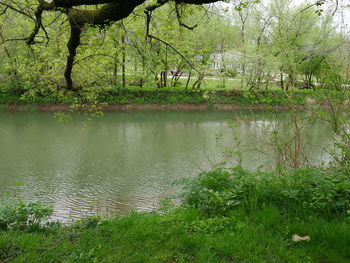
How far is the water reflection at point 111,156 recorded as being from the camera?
7.48 metres

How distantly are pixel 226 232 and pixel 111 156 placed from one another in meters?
9.13

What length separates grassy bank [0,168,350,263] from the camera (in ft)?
8.69

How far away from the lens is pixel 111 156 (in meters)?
11.7

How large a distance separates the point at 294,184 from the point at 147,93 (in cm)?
2183

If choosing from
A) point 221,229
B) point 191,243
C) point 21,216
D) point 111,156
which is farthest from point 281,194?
point 111,156

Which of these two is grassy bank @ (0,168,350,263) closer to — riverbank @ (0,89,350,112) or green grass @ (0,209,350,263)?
green grass @ (0,209,350,263)

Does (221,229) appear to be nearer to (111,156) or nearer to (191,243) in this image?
(191,243)

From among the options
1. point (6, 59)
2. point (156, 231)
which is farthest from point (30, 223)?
point (6, 59)

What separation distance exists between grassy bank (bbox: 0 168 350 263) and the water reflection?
2083mm

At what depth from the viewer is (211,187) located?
427 cm

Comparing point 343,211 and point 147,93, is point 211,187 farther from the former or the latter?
point 147,93

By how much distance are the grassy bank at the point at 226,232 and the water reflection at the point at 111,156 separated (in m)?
2.08

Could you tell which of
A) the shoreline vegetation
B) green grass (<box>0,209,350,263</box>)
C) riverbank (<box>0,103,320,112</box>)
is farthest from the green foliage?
riverbank (<box>0,103,320,112</box>)

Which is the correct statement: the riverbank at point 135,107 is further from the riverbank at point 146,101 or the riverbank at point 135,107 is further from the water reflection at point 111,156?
the water reflection at point 111,156
